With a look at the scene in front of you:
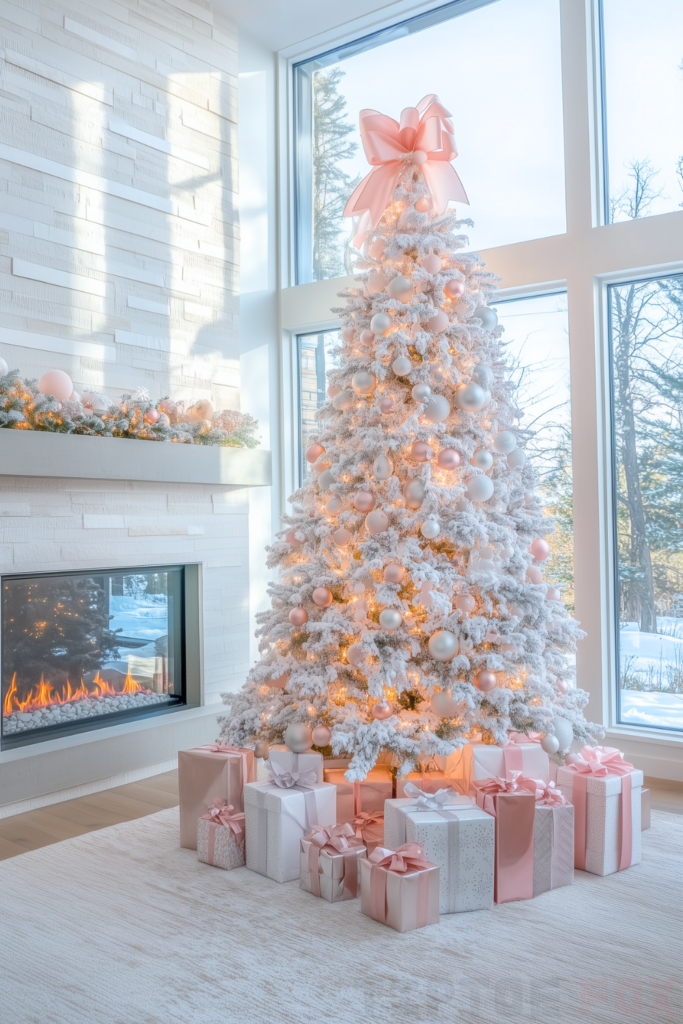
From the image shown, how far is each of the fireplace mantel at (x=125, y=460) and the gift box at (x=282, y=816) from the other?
1.42 meters

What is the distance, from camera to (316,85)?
181 inches

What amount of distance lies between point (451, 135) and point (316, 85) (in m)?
2.03

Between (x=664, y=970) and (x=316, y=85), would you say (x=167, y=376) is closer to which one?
(x=316, y=85)

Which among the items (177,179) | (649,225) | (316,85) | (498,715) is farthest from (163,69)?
(498,715)

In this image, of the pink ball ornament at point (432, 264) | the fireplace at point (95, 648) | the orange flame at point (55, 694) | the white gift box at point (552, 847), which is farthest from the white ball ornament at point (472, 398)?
the orange flame at point (55, 694)

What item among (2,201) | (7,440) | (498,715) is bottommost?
(498,715)

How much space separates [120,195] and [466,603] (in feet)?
7.92

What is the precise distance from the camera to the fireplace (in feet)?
10.4

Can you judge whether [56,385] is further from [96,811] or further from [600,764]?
[600,764]

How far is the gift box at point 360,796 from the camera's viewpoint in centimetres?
262

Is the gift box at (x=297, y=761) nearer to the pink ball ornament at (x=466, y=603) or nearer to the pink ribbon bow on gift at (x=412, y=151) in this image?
the pink ball ornament at (x=466, y=603)

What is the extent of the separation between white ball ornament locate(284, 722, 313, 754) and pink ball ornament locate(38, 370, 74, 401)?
61.2 inches

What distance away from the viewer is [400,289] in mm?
2768

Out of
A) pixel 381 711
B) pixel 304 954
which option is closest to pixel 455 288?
pixel 381 711
